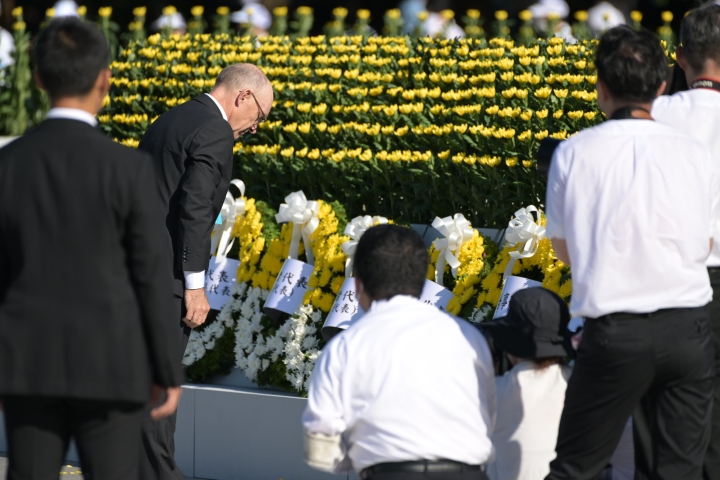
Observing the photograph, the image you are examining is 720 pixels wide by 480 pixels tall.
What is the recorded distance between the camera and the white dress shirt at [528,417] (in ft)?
10.3

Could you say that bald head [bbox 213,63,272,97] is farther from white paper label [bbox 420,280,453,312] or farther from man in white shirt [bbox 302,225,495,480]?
man in white shirt [bbox 302,225,495,480]

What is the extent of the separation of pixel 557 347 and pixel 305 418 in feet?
2.71

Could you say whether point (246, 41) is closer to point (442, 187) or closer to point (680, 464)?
point (442, 187)

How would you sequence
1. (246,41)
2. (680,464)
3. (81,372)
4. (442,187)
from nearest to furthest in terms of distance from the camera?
1. (81,372)
2. (680,464)
3. (442,187)
4. (246,41)

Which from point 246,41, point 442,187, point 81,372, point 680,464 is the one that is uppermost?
point 246,41

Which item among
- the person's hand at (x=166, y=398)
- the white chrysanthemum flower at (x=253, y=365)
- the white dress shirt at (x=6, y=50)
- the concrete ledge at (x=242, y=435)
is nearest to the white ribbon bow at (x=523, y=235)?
the concrete ledge at (x=242, y=435)

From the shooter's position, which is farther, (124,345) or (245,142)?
(245,142)

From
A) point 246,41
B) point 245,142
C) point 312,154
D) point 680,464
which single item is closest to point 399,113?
point 312,154

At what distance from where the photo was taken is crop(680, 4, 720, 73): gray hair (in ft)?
10.3

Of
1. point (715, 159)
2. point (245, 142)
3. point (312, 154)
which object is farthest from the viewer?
point (245, 142)

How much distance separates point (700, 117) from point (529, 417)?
3.26 feet

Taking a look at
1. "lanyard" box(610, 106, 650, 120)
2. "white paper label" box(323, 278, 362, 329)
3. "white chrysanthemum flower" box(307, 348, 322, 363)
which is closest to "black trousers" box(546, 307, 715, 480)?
"lanyard" box(610, 106, 650, 120)

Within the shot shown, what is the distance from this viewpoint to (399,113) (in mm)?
5562

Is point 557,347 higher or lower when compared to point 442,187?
lower
